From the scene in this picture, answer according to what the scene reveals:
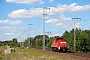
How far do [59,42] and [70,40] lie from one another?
27.3 m

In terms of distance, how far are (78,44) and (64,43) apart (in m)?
24.7

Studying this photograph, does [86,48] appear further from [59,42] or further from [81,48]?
[59,42]

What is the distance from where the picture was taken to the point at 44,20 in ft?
171

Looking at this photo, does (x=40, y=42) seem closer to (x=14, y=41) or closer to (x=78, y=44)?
(x=14, y=41)

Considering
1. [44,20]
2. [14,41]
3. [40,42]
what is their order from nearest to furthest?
[44,20] → [14,41] → [40,42]

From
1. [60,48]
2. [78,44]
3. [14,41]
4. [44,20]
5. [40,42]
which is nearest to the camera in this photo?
[60,48]

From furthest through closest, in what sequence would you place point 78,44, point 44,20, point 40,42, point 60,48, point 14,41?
point 40,42 → point 14,41 → point 78,44 → point 44,20 → point 60,48

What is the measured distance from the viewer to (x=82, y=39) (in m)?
64.9

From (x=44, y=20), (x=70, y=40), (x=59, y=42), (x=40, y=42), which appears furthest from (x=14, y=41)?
(x=59, y=42)

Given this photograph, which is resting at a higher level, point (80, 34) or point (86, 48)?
point (80, 34)

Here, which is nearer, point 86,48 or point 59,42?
point 59,42

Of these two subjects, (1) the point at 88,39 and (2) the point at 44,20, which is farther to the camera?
(1) the point at 88,39

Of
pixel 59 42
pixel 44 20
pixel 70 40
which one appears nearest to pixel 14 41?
pixel 70 40

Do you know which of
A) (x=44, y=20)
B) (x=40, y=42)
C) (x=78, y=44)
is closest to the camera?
(x=44, y=20)
